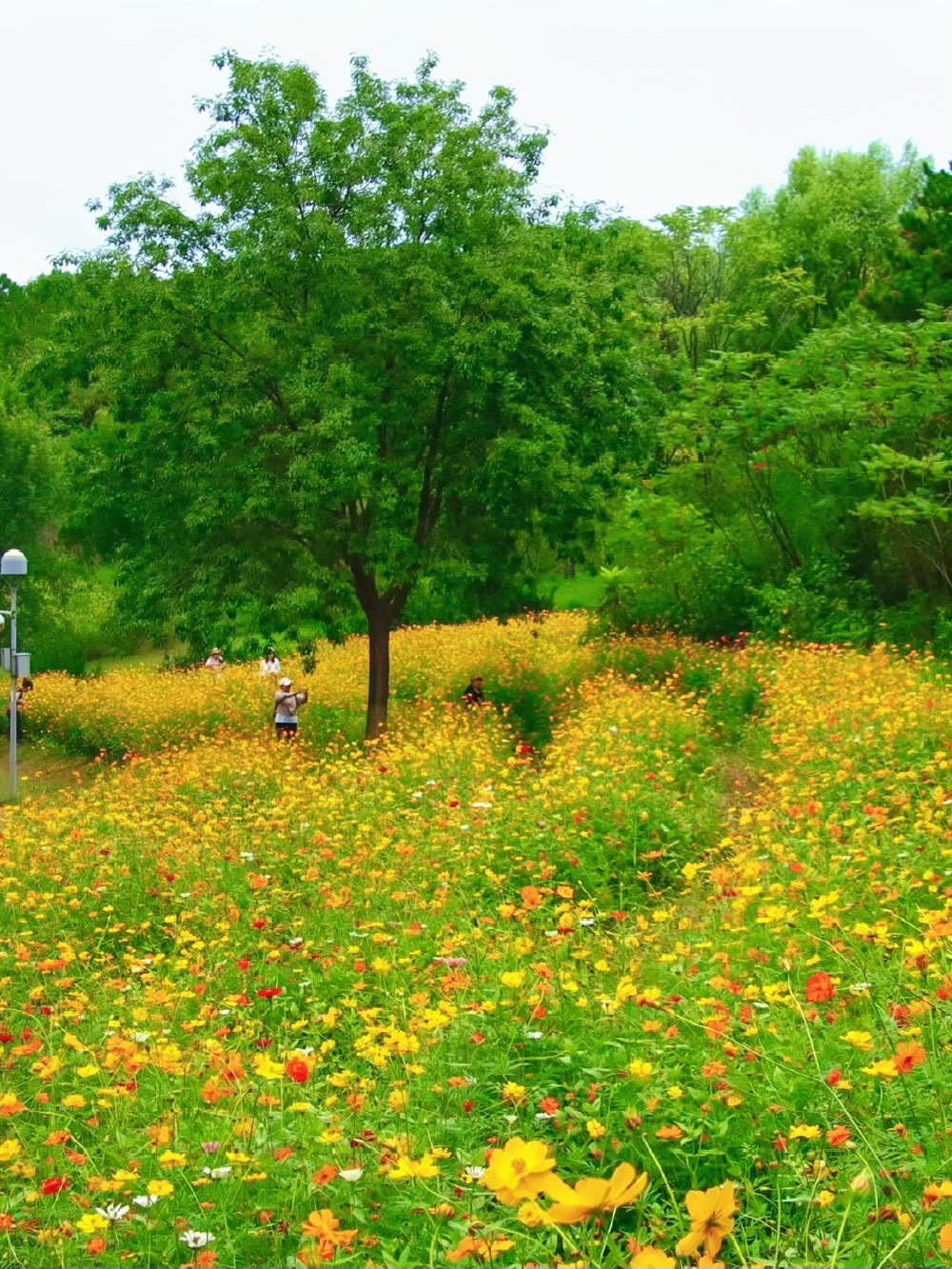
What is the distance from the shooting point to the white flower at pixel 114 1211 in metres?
3.31

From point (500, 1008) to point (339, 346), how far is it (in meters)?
12.1

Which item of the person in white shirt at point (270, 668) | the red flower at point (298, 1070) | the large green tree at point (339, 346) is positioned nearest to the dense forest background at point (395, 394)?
the large green tree at point (339, 346)

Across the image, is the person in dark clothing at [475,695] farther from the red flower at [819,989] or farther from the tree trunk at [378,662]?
the red flower at [819,989]

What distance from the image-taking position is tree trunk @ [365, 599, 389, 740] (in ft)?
55.5

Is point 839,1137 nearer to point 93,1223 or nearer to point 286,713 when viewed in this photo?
point 93,1223

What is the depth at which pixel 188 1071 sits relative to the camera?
189 inches

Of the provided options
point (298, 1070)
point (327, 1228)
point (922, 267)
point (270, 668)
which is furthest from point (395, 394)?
point (327, 1228)

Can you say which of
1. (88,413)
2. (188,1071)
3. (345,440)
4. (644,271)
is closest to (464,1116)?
(188,1071)

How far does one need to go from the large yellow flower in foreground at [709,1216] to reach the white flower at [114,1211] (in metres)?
1.83

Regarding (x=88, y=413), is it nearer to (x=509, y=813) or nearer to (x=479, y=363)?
(x=479, y=363)

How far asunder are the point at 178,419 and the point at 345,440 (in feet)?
8.86

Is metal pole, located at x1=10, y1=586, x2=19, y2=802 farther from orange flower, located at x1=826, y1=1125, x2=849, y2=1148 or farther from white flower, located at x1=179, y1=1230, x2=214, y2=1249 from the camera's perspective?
orange flower, located at x1=826, y1=1125, x2=849, y2=1148

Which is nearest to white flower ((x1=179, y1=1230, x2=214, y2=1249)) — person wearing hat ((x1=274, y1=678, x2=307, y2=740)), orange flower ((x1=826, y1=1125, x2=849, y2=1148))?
orange flower ((x1=826, y1=1125, x2=849, y2=1148))

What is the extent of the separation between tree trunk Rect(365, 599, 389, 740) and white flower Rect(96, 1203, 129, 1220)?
13.3 meters
